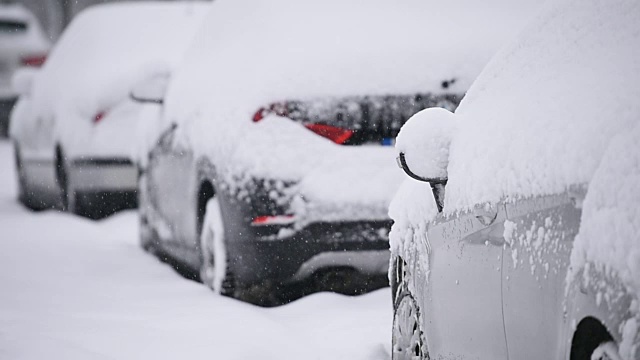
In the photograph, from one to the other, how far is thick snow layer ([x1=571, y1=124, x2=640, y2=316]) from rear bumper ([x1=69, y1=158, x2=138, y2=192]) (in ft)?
25.2

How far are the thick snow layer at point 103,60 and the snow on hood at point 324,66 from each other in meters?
3.44

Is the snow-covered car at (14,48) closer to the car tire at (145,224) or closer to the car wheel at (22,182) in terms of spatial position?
the car wheel at (22,182)

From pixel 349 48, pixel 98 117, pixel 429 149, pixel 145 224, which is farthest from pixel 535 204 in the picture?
pixel 98 117

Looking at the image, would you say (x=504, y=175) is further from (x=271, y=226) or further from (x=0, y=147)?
(x=0, y=147)

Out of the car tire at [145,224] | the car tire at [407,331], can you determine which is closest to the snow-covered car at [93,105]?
the car tire at [145,224]

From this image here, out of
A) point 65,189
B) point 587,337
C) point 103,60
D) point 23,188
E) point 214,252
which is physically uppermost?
point 103,60

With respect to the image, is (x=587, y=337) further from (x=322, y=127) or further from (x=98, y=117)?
(x=98, y=117)

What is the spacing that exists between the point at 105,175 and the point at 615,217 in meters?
8.00

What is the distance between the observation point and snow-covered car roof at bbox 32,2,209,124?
1062 cm

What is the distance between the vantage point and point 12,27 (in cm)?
2294

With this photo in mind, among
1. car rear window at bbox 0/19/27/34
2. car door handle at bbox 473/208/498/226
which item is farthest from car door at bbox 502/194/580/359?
car rear window at bbox 0/19/27/34

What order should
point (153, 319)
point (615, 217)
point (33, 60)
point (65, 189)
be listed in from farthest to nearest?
point (33, 60) < point (65, 189) < point (153, 319) < point (615, 217)

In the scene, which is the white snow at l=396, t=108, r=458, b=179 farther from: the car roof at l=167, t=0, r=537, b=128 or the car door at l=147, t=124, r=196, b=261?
the car door at l=147, t=124, r=196, b=261

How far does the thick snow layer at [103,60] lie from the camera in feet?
34.3
